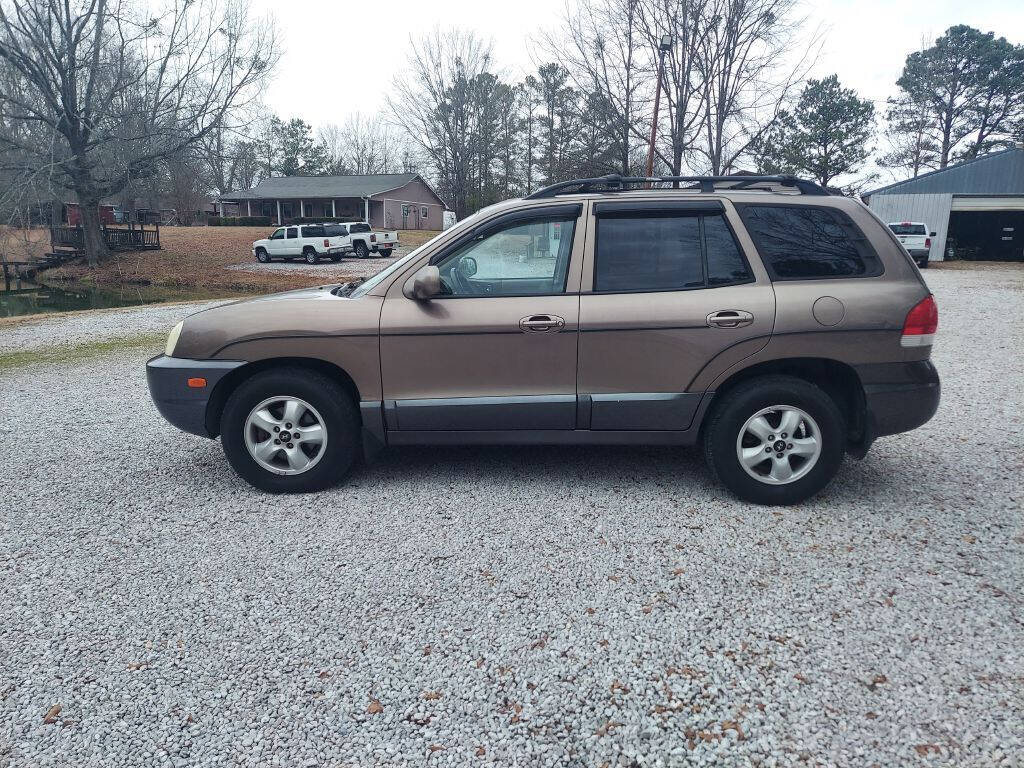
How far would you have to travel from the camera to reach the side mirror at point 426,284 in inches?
155

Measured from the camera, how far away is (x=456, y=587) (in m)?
3.23

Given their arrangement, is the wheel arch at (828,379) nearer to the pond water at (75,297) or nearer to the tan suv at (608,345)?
the tan suv at (608,345)

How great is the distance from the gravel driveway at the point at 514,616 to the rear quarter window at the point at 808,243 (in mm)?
1352

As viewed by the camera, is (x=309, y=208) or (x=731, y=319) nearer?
(x=731, y=319)

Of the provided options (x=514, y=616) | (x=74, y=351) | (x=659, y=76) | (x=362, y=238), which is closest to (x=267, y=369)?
(x=514, y=616)

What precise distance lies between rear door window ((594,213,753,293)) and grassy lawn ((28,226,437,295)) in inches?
787

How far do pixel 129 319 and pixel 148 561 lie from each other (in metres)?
11.9

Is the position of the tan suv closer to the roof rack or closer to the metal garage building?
the roof rack

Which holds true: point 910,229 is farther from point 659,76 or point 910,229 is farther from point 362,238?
point 362,238

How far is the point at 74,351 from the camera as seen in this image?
1030 cm

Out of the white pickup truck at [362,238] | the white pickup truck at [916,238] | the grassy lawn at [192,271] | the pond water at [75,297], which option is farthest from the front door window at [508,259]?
the white pickup truck at [362,238]

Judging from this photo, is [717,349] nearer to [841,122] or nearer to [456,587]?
[456,587]

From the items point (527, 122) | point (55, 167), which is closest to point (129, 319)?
point (55, 167)

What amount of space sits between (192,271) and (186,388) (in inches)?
1182
